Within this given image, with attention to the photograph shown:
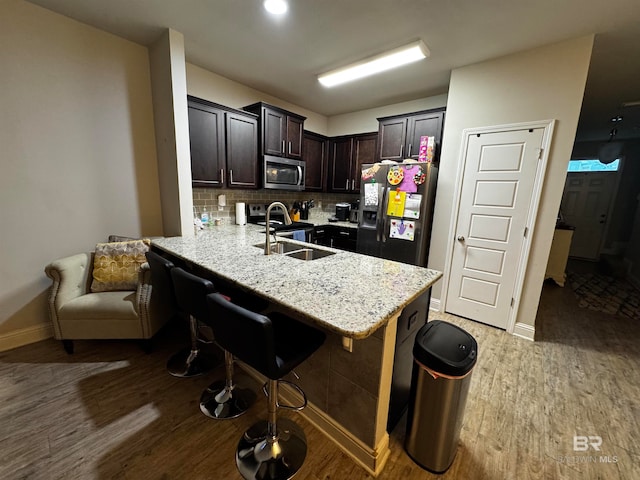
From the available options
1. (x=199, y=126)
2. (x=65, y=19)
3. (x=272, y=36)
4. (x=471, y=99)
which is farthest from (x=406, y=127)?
(x=65, y=19)

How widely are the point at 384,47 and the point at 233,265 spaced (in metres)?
2.41

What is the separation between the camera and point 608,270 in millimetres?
5016

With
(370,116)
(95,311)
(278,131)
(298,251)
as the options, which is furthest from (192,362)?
(370,116)

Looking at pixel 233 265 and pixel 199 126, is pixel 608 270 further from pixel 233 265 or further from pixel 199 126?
pixel 199 126

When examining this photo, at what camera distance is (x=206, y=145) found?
288 cm

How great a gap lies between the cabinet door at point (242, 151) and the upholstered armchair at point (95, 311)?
156 centimetres

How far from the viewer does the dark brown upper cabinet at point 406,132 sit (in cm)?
318

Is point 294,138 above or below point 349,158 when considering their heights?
above

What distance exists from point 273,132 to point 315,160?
1.01 metres

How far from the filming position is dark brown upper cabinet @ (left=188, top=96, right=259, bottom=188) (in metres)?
2.79

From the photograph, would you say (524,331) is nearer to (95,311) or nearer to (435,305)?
(435,305)

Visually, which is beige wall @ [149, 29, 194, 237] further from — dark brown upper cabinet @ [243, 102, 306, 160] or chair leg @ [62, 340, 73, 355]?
chair leg @ [62, 340, 73, 355]

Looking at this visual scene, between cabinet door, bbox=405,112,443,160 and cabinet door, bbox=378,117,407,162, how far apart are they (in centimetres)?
8

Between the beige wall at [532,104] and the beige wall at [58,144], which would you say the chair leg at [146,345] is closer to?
the beige wall at [58,144]
